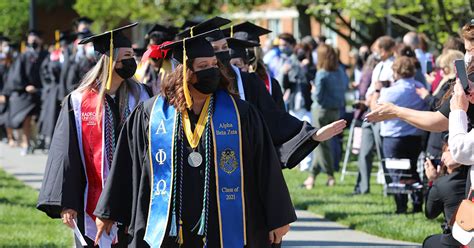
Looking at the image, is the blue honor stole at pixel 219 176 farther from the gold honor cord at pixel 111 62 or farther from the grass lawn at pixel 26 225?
the grass lawn at pixel 26 225

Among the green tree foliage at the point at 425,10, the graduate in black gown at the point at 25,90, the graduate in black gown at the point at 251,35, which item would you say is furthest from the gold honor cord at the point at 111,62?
the graduate in black gown at the point at 25,90

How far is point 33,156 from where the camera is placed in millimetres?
19906

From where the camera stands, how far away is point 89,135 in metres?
7.10

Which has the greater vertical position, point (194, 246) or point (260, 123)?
point (260, 123)

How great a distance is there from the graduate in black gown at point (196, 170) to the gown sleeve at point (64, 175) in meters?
0.72

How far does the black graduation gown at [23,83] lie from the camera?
66.8 ft

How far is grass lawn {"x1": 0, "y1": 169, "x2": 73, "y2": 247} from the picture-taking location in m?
10.5

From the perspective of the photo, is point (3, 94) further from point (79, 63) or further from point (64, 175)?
point (64, 175)

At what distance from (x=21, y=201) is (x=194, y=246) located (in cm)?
805

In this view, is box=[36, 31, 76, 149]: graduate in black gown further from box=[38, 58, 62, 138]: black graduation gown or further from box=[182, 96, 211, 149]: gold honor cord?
box=[182, 96, 211, 149]: gold honor cord

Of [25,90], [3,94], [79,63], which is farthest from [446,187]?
[3,94]

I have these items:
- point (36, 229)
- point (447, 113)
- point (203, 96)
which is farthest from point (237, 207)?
point (36, 229)

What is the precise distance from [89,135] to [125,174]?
1006 mm

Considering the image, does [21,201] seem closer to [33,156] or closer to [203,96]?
[33,156]
